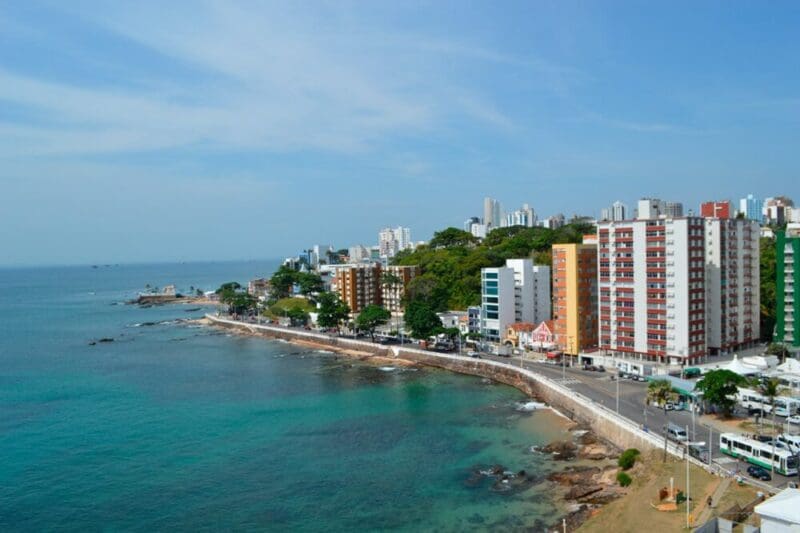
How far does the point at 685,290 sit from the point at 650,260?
320 centimetres

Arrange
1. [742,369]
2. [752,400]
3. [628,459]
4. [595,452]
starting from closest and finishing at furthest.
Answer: [628,459] < [595,452] < [752,400] < [742,369]

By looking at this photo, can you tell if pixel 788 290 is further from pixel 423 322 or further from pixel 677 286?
pixel 423 322

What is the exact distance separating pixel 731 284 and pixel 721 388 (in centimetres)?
1972

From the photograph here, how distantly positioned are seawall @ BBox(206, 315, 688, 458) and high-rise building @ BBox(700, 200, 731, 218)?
2196cm

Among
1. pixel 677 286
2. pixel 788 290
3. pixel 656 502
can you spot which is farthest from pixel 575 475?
pixel 788 290

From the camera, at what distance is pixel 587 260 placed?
51281 millimetres

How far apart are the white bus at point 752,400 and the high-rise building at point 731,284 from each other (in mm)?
12038

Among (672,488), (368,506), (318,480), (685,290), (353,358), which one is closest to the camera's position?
(672,488)

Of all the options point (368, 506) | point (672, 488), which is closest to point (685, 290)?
point (672, 488)

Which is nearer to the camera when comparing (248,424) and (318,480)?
(318,480)

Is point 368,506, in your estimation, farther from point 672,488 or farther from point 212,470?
point 672,488

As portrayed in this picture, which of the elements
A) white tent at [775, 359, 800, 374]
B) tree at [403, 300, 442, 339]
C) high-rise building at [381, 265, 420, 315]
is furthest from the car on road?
high-rise building at [381, 265, 420, 315]

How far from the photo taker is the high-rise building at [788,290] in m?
46.2

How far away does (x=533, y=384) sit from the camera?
44.9 m
